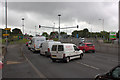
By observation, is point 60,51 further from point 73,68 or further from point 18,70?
point 18,70

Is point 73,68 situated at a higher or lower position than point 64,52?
lower

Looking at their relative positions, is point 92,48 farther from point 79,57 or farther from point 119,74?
point 119,74

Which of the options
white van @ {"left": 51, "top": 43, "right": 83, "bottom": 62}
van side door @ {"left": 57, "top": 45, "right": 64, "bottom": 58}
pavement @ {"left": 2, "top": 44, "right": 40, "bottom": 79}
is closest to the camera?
pavement @ {"left": 2, "top": 44, "right": 40, "bottom": 79}

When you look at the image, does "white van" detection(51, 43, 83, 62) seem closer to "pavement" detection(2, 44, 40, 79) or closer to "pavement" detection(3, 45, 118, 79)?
"pavement" detection(3, 45, 118, 79)

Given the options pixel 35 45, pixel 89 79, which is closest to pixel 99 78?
pixel 89 79

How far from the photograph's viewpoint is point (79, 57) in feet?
49.9

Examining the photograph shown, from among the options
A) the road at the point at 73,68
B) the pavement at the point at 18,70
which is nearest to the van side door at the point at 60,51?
the road at the point at 73,68

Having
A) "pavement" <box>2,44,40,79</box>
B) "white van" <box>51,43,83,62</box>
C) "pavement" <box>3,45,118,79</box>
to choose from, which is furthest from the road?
"white van" <box>51,43,83,62</box>

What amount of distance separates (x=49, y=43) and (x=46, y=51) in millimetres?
1185

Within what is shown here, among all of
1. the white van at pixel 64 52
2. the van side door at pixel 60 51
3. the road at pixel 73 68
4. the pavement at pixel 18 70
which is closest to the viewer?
the road at pixel 73 68

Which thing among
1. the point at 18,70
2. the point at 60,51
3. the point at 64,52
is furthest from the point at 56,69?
the point at 60,51

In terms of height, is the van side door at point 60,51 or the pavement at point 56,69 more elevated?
the van side door at point 60,51

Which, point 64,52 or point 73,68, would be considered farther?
point 64,52

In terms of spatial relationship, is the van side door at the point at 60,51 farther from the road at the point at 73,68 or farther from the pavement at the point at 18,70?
the pavement at the point at 18,70
